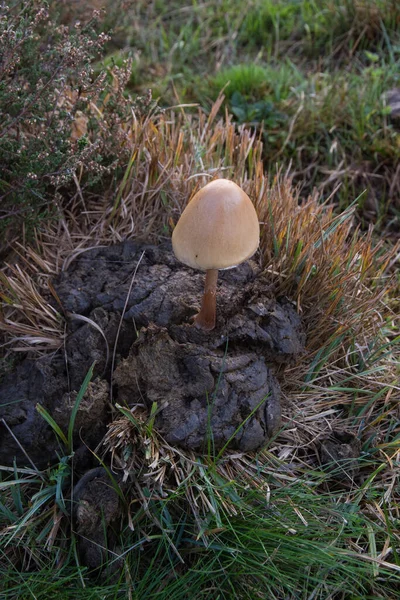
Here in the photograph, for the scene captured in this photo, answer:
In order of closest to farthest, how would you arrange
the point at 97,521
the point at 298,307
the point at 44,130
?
1. the point at 97,521
2. the point at 298,307
3. the point at 44,130

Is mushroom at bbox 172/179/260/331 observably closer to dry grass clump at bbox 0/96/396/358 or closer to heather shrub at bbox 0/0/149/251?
dry grass clump at bbox 0/96/396/358

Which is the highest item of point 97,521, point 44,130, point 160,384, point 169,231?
point 44,130

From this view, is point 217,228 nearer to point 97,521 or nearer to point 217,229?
point 217,229

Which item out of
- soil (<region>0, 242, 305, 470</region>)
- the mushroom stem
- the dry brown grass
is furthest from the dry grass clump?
the mushroom stem

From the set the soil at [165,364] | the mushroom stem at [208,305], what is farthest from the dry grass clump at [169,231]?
the mushroom stem at [208,305]

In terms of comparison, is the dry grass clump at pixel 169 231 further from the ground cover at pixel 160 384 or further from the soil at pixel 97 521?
the soil at pixel 97 521

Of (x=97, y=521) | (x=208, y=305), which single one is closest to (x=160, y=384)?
(x=208, y=305)

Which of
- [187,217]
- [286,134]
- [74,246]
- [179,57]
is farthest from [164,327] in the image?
[179,57]

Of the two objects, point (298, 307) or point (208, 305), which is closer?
point (208, 305)
